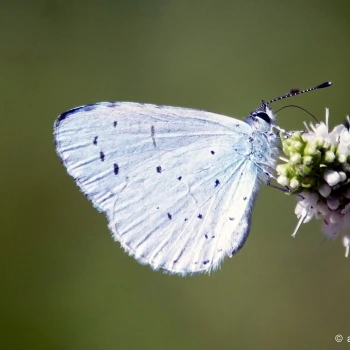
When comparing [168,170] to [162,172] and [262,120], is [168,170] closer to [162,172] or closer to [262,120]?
[162,172]

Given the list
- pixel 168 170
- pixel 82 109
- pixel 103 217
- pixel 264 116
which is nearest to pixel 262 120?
pixel 264 116

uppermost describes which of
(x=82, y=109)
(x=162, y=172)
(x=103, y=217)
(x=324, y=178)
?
(x=82, y=109)

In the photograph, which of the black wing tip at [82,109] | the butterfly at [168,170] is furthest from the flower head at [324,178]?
the black wing tip at [82,109]

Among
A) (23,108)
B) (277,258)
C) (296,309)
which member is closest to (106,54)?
(23,108)

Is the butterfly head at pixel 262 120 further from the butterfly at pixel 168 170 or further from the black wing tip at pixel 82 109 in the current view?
the black wing tip at pixel 82 109

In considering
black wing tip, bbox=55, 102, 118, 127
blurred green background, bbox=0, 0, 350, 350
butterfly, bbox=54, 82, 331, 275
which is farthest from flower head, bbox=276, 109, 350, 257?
blurred green background, bbox=0, 0, 350, 350

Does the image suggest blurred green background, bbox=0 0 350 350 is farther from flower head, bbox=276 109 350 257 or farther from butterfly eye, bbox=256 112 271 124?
flower head, bbox=276 109 350 257

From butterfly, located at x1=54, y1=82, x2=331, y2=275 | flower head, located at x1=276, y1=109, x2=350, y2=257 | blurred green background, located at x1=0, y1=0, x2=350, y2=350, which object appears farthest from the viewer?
blurred green background, located at x1=0, y1=0, x2=350, y2=350
